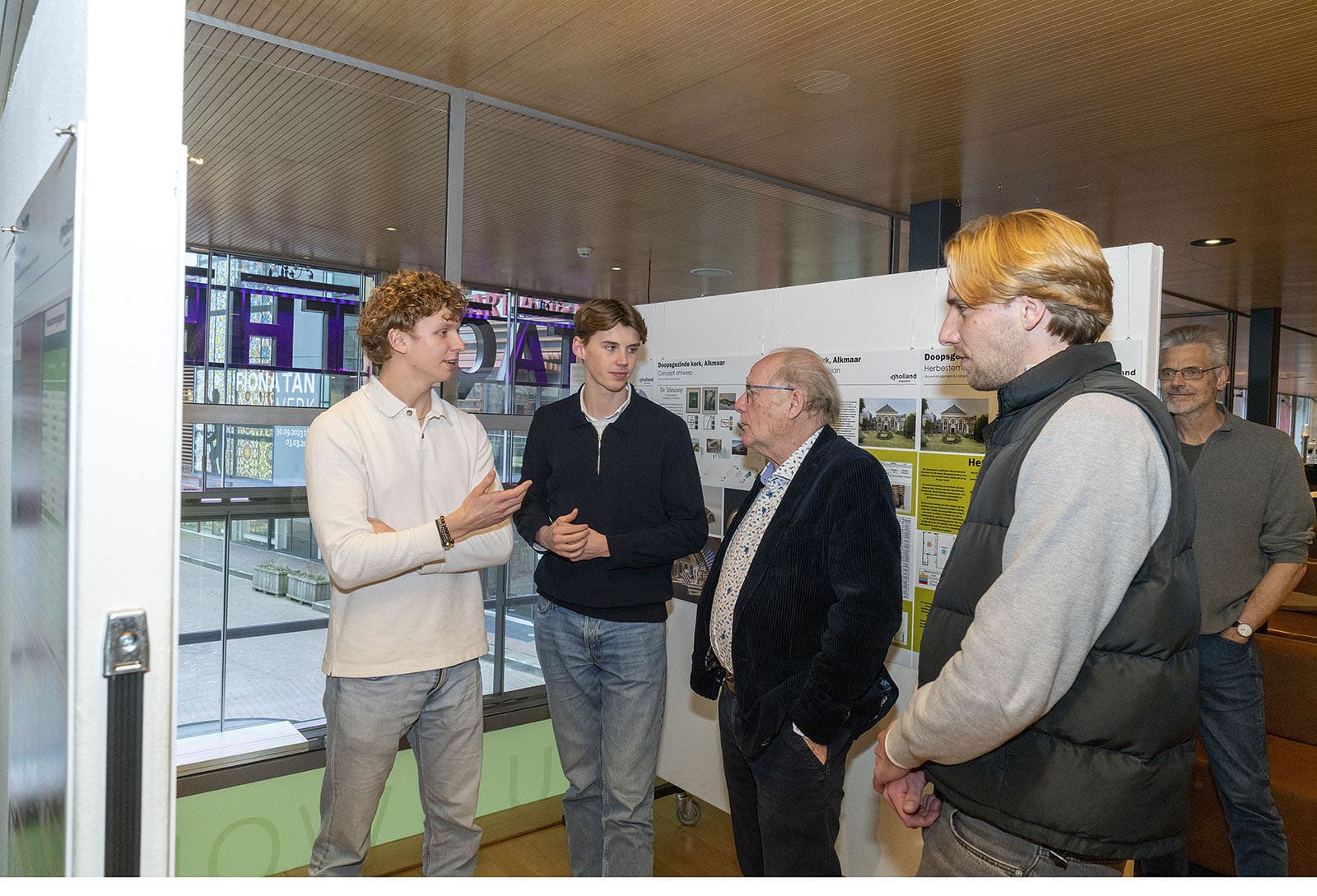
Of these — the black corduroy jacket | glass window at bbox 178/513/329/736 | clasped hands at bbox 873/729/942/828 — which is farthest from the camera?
glass window at bbox 178/513/329/736

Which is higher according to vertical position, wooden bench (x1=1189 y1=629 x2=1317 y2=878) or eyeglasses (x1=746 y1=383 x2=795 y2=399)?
eyeglasses (x1=746 y1=383 x2=795 y2=399)

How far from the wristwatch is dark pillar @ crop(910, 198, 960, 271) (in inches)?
127

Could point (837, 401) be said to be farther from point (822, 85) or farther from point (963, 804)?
point (822, 85)

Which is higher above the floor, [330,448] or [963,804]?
[330,448]

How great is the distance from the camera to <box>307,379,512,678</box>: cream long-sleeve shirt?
2.03 meters

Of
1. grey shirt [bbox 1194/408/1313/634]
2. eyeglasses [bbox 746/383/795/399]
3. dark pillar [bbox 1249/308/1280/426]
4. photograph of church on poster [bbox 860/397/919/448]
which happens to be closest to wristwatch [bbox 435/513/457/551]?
eyeglasses [bbox 746/383/795/399]

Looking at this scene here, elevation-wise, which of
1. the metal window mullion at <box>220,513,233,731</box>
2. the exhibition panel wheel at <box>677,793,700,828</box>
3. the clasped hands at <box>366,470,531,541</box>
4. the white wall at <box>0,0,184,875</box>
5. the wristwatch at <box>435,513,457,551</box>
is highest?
the white wall at <box>0,0,184,875</box>

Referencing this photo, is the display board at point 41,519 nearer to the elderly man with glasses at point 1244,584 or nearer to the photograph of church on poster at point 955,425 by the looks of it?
the photograph of church on poster at point 955,425

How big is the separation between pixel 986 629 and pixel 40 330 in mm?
1158

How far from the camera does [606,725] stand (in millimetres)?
2693

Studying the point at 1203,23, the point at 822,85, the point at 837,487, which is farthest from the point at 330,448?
the point at 1203,23

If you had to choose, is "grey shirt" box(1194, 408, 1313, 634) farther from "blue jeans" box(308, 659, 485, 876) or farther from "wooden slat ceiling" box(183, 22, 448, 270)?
"wooden slat ceiling" box(183, 22, 448, 270)

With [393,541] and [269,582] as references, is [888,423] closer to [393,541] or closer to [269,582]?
[393,541]

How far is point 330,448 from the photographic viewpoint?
208cm
